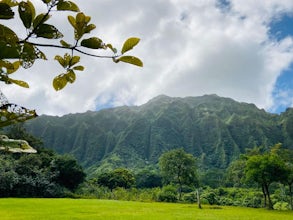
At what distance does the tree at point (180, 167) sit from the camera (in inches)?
1843

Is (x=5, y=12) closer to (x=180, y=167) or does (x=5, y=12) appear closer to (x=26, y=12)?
(x=26, y=12)

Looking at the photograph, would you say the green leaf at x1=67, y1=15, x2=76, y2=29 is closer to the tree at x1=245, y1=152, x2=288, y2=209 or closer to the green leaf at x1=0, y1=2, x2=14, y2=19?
the green leaf at x1=0, y1=2, x2=14, y2=19

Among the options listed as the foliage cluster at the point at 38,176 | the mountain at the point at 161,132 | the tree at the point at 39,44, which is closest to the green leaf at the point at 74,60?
the tree at the point at 39,44

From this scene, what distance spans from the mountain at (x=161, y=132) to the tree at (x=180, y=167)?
58063 mm

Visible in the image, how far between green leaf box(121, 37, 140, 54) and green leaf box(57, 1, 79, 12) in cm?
16

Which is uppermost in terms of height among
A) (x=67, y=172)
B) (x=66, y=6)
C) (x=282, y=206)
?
(x=67, y=172)

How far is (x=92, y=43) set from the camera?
0.90 m

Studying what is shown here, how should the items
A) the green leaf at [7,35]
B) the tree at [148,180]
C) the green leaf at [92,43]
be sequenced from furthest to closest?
1. the tree at [148,180]
2. the green leaf at [92,43]
3. the green leaf at [7,35]

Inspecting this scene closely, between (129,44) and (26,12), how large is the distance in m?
0.28

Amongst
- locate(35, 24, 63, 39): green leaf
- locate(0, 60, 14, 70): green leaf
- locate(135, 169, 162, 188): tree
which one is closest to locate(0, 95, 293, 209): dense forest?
locate(135, 169, 162, 188): tree

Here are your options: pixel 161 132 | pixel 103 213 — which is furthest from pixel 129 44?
pixel 161 132

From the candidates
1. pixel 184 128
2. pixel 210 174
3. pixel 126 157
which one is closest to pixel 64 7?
pixel 210 174

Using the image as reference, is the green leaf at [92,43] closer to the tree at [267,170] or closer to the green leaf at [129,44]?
the green leaf at [129,44]

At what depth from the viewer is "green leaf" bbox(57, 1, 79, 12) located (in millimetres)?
794
